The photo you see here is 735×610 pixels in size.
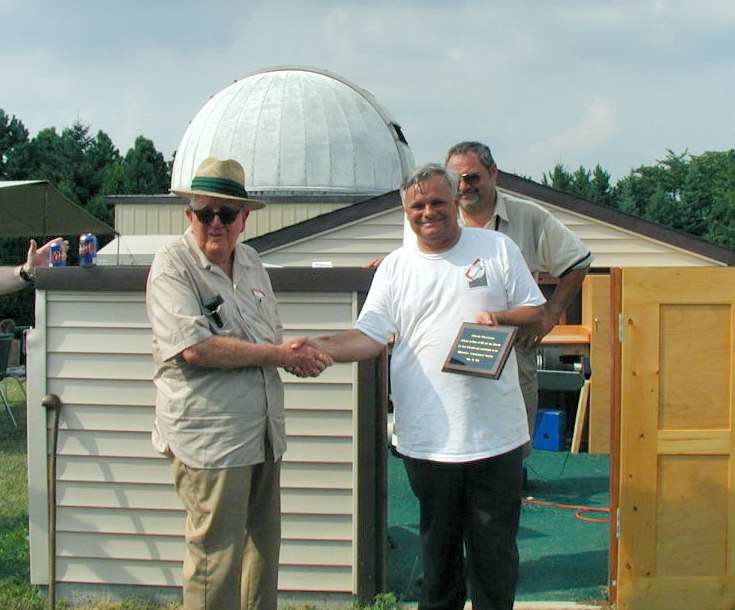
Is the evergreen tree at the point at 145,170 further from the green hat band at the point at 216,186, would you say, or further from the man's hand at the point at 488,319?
the man's hand at the point at 488,319

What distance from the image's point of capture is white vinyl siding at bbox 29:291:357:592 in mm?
4496

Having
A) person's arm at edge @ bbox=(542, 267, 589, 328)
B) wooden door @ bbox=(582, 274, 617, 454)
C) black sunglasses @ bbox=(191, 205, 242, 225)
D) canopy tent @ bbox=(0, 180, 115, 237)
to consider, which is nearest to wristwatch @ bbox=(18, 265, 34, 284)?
black sunglasses @ bbox=(191, 205, 242, 225)

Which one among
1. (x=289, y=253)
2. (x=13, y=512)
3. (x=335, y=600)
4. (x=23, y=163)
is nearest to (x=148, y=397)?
(x=335, y=600)

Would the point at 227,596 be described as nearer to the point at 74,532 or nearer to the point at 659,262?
the point at 74,532

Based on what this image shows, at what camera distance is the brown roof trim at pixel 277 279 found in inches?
174

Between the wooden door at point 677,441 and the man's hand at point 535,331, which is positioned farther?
the wooden door at point 677,441

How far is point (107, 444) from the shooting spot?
4.52 m

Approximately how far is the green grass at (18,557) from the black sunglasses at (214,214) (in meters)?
2.11

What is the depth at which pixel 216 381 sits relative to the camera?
3.26 m

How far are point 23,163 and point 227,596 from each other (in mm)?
33260

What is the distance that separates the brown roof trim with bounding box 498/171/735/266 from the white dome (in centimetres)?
1035

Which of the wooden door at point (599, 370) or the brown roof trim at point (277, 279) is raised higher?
the brown roof trim at point (277, 279)

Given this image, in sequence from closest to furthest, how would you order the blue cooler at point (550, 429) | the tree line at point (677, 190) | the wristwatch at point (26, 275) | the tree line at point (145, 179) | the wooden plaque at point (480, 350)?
the wooden plaque at point (480, 350) < the wristwatch at point (26, 275) < the blue cooler at point (550, 429) < the tree line at point (145, 179) < the tree line at point (677, 190)

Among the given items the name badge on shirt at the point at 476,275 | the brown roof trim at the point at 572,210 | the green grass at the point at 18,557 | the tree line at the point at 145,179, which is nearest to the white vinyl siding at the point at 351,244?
the brown roof trim at the point at 572,210
